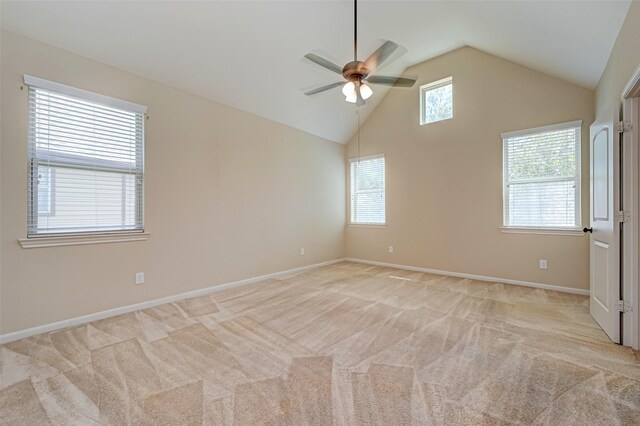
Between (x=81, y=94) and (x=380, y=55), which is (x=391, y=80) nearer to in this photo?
(x=380, y=55)

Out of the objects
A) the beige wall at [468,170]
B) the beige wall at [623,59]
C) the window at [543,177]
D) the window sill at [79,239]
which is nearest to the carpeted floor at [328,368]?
the window sill at [79,239]

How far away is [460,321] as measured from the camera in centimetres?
285

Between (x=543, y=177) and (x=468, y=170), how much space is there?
3.25 feet

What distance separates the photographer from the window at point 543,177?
3770mm

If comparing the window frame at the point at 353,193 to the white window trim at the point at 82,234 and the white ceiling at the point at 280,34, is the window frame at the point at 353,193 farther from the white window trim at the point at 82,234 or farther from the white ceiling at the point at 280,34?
the white window trim at the point at 82,234

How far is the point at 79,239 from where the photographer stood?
9.26 feet

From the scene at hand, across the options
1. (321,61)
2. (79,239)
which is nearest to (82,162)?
(79,239)

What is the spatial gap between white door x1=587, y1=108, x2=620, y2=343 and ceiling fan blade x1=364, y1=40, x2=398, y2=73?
6.81ft

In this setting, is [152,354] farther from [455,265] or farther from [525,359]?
[455,265]

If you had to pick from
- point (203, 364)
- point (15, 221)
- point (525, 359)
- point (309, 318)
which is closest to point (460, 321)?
point (525, 359)

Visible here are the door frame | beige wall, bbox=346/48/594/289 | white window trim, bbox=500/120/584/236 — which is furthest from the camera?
beige wall, bbox=346/48/594/289

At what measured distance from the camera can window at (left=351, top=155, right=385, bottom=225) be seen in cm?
576

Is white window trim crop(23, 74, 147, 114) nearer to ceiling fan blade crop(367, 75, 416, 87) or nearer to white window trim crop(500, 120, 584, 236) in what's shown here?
ceiling fan blade crop(367, 75, 416, 87)

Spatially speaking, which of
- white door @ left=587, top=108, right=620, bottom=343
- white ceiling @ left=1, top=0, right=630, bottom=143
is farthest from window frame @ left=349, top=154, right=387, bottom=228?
white door @ left=587, top=108, right=620, bottom=343
